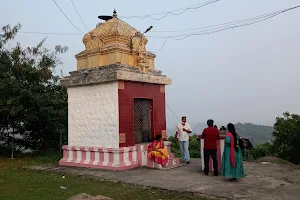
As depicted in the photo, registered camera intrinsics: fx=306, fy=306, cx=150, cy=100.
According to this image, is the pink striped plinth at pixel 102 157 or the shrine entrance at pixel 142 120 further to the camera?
the shrine entrance at pixel 142 120

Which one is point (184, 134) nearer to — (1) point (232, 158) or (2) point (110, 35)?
(1) point (232, 158)

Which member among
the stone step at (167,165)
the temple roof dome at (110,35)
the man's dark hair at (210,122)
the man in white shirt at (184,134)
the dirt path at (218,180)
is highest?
the temple roof dome at (110,35)

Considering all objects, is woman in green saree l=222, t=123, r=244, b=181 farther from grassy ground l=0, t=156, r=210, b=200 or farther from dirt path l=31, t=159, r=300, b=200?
grassy ground l=0, t=156, r=210, b=200

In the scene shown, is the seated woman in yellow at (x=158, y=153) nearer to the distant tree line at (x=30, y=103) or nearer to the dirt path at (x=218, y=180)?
the dirt path at (x=218, y=180)

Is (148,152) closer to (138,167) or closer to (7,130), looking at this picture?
(138,167)

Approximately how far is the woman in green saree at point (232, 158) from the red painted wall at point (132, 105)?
124 inches

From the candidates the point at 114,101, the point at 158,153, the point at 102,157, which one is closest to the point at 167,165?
the point at 158,153

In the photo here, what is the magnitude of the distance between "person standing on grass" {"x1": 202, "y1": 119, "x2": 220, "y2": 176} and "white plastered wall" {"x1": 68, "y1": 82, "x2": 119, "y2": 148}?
2.62 m

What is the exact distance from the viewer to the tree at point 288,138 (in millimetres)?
15820

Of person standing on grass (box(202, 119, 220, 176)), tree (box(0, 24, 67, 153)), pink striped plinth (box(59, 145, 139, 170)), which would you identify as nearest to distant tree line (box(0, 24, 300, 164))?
tree (box(0, 24, 67, 153))

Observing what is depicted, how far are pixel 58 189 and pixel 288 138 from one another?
13.4m

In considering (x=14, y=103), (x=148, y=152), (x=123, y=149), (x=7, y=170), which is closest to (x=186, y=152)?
(x=148, y=152)

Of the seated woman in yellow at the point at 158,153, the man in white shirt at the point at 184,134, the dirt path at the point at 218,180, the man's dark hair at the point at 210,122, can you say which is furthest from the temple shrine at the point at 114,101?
the man's dark hair at the point at 210,122

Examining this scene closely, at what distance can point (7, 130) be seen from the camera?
43.1 feet
